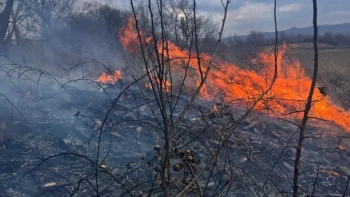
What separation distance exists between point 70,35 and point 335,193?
18653 millimetres

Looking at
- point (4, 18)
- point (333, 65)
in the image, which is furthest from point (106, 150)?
point (333, 65)

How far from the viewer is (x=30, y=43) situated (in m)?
17.9

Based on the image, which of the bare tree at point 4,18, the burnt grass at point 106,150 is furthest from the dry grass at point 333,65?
the bare tree at point 4,18

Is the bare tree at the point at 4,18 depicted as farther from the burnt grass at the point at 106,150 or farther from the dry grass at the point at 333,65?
the dry grass at the point at 333,65

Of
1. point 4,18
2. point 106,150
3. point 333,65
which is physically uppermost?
point 4,18

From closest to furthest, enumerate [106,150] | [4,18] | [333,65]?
[106,150]
[4,18]
[333,65]

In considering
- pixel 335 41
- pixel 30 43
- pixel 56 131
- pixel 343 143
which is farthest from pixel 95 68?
pixel 335 41

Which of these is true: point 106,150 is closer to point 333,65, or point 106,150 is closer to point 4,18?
point 4,18

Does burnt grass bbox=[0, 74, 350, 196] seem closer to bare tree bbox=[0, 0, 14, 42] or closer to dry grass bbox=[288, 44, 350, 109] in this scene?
dry grass bbox=[288, 44, 350, 109]

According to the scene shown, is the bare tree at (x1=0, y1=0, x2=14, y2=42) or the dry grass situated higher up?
the bare tree at (x1=0, y1=0, x2=14, y2=42)

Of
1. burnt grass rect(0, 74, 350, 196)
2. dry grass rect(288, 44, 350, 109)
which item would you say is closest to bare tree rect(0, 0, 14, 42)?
burnt grass rect(0, 74, 350, 196)

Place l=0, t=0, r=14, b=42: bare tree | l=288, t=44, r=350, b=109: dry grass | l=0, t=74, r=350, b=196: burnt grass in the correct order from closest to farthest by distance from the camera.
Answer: l=0, t=74, r=350, b=196: burnt grass
l=288, t=44, r=350, b=109: dry grass
l=0, t=0, r=14, b=42: bare tree

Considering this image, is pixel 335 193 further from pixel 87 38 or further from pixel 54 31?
pixel 54 31

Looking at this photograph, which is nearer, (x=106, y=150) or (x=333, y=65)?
(x=106, y=150)
